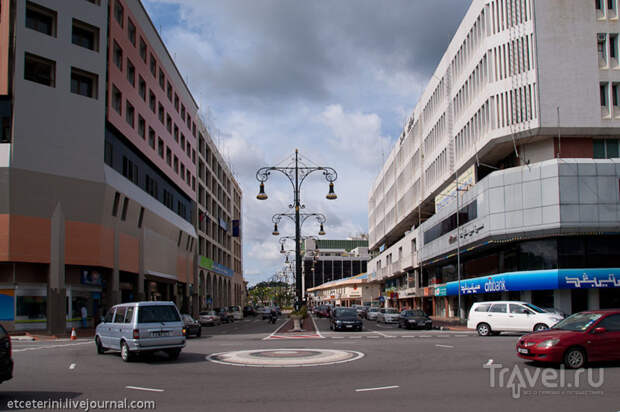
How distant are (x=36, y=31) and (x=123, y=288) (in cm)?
2177

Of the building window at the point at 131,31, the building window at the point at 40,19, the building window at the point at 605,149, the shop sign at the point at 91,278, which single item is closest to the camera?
the building window at the point at 40,19

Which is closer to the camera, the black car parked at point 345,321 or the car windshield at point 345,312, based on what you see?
the black car parked at point 345,321

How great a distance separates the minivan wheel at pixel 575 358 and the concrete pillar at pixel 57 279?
1315 inches

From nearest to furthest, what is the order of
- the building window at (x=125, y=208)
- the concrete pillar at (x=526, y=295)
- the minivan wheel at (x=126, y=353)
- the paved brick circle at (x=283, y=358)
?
the paved brick circle at (x=283, y=358)
the minivan wheel at (x=126, y=353)
the concrete pillar at (x=526, y=295)
the building window at (x=125, y=208)

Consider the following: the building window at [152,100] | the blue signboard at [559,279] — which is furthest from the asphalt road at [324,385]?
the building window at [152,100]

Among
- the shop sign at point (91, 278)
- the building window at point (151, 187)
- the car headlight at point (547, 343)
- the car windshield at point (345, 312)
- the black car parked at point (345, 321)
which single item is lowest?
the black car parked at point (345, 321)

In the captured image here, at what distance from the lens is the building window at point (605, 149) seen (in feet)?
143

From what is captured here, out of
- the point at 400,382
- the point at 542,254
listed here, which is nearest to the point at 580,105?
the point at 542,254

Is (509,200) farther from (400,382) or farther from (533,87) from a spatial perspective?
(400,382)

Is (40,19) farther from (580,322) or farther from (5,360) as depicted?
(580,322)

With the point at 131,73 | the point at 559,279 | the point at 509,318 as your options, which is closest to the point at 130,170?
the point at 131,73

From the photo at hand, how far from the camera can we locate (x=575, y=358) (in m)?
13.7

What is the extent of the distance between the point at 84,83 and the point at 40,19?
4.98 metres

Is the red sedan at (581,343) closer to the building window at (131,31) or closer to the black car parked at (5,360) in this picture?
the black car parked at (5,360)
